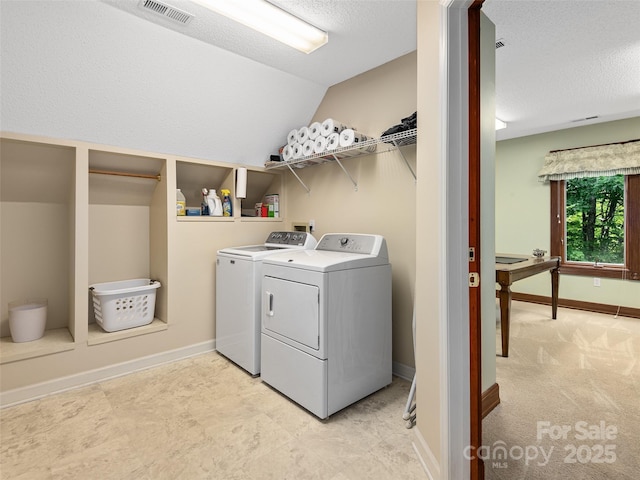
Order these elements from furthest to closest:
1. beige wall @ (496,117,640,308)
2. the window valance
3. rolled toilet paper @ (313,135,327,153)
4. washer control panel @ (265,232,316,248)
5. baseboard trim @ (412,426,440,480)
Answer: beige wall @ (496,117,640,308) < the window valance < washer control panel @ (265,232,316,248) < rolled toilet paper @ (313,135,327,153) < baseboard trim @ (412,426,440,480)

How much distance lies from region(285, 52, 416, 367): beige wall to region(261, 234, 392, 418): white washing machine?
236 mm

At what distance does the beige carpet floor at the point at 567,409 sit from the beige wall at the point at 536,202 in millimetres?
941

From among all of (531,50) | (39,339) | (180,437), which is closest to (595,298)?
(531,50)

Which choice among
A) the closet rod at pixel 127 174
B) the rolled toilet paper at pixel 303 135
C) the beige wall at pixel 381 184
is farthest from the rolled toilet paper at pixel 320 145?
the closet rod at pixel 127 174

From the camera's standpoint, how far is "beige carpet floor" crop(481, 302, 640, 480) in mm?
1569

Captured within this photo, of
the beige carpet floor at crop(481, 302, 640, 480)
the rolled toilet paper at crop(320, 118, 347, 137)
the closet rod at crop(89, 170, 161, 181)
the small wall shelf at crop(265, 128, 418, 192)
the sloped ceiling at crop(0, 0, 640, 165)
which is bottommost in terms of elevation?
the beige carpet floor at crop(481, 302, 640, 480)

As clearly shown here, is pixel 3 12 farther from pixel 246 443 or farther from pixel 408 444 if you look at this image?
pixel 408 444

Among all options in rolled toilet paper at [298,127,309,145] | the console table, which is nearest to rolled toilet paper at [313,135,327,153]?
rolled toilet paper at [298,127,309,145]

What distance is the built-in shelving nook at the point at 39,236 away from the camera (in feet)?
7.50

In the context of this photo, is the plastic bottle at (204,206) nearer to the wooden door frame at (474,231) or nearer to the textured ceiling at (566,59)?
the wooden door frame at (474,231)

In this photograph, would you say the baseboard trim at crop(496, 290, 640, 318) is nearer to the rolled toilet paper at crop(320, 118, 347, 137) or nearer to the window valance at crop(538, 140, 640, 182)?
the window valance at crop(538, 140, 640, 182)

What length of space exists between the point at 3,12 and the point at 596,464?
A: 12.3 feet

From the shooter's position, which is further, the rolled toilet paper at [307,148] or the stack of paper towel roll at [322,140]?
the rolled toilet paper at [307,148]

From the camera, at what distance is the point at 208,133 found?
9.25 ft
